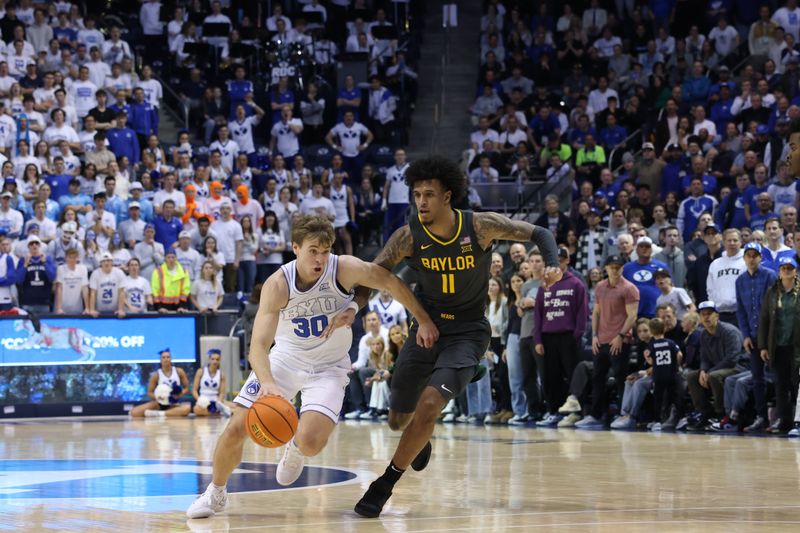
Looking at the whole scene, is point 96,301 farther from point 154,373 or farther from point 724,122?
point 724,122

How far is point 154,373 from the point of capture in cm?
1855

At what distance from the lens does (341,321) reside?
7.39 metres

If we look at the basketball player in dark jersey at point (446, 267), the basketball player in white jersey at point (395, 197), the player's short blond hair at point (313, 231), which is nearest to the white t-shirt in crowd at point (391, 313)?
the basketball player in white jersey at point (395, 197)

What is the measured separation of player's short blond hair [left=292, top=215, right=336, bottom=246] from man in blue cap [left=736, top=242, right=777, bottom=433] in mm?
8034

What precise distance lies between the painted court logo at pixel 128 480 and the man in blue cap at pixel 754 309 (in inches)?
238

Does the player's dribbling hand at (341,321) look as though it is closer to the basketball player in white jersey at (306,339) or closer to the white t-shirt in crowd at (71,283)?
the basketball player in white jersey at (306,339)

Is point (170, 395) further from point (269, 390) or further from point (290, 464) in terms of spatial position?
point (269, 390)

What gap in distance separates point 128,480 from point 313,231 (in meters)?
3.09

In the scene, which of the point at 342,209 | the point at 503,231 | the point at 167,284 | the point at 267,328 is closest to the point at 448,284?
the point at 503,231

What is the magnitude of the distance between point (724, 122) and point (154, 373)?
1014 centimetres

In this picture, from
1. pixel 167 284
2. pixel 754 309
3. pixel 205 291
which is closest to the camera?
pixel 754 309

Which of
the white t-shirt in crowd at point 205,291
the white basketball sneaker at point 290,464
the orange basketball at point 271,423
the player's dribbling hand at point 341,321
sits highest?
the white t-shirt in crowd at point 205,291

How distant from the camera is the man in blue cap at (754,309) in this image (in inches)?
548

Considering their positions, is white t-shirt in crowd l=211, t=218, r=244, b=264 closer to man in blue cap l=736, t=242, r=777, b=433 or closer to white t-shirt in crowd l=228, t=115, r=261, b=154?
white t-shirt in crowd l=228, t=115, r=261, b=154
